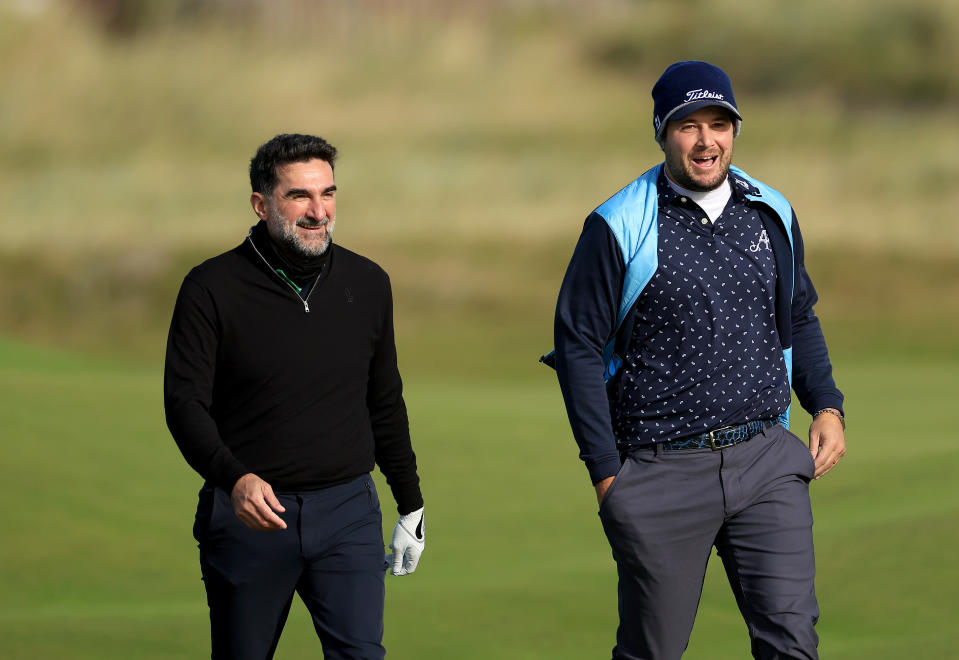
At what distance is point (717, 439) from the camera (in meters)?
4.13

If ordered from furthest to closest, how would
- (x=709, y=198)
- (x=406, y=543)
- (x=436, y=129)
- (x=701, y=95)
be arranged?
(x=436, y=129) < (x=406, y=543) < (x=709, y=198) < (x=701, y=95)

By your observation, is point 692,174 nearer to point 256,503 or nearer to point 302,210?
point 302,210

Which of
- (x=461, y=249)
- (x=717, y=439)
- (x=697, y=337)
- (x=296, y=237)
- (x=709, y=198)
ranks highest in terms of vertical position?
(x=461, y=249)

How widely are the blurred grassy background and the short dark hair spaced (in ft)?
9.38

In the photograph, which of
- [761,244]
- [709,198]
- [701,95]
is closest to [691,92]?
[701,95]

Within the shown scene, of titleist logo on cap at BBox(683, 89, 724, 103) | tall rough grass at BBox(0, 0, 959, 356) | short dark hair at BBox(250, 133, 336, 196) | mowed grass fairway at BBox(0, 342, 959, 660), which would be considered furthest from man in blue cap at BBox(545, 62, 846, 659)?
tall rough grass at BBox(0, 0, 959, 356)

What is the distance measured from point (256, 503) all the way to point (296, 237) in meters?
0.78

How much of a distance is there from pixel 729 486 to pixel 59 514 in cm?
600

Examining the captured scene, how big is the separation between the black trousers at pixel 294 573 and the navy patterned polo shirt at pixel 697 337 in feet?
2.72

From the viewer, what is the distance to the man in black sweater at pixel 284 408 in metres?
4.09

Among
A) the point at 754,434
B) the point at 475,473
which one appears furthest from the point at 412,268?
the point at 754,434

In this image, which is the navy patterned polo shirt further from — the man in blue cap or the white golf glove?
the white golf glove

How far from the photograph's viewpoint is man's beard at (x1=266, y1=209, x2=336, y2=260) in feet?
13.6

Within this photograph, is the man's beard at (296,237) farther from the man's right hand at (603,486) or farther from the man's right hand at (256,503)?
the man's right hand at (603,486)
